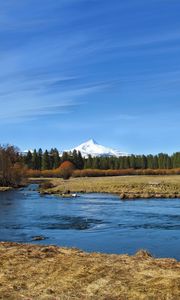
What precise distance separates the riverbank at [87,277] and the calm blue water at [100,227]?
671 cm

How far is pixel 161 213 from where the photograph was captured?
143ft

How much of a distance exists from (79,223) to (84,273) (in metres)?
23.7

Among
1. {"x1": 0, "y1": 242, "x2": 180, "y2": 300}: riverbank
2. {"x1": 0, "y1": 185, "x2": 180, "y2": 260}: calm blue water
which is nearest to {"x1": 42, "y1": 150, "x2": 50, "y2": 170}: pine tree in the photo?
{"x1": 0, "y1": 185, "x2": 180, "y2": 260}: calm blue water

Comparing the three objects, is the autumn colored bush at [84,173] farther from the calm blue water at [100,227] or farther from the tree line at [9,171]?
the calm blue water at [100,227]

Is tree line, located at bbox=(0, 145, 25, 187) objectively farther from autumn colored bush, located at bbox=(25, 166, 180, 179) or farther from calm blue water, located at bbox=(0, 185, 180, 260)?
calm blue water, located at bbox=(0, 185, 180, 260)

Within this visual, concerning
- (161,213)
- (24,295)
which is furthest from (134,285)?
(161,213)

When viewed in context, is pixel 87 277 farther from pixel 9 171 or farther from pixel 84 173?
pixel 84 173

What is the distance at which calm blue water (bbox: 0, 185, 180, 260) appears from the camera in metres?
25.0

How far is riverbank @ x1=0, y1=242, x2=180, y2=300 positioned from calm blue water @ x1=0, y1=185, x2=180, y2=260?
6.71 metres

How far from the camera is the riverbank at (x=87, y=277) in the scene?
11.7m

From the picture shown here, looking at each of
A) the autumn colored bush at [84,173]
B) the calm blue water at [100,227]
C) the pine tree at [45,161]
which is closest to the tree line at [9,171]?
the autumn colored bush at [84,173]

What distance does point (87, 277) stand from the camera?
1309 centimetres

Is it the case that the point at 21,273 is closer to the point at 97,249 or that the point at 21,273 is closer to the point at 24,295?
the point at 24,295

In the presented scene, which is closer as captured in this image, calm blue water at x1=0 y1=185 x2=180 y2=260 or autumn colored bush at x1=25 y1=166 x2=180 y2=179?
calm blue water at x1=0 y1=185 x2=180 y2=260
